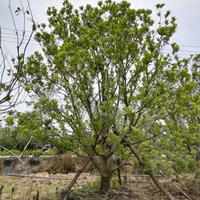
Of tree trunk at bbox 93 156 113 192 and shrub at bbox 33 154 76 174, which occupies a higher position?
shrub at bbox 33 154 76 174

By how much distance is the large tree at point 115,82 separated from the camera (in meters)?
4.82

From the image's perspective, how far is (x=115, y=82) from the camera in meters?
5.03

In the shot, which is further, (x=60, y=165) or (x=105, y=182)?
(x=60, y=165)

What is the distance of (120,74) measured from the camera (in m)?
5.27

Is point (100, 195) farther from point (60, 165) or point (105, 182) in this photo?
point (60, 165)

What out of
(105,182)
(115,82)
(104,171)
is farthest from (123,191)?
(115,82)

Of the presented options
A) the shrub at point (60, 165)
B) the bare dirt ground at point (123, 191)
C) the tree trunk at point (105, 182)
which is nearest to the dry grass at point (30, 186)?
the bare dirt ground at point (123, 191)

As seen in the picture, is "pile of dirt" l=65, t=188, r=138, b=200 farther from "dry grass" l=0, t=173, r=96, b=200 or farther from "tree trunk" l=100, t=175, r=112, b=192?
"dry grass" l=0, t=173, r=96, b=200

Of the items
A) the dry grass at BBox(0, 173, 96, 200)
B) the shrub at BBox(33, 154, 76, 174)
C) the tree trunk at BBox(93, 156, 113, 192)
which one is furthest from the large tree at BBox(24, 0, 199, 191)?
the shrub at BBox(33, 154, 76, 174)

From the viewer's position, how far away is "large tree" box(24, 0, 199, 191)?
4820 millimetres

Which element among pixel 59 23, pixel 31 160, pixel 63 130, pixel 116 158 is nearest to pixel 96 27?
pixel 59 23

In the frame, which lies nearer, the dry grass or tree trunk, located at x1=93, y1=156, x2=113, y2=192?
tree trunk, located at x1=93, y1=156, x2=113, y2=192

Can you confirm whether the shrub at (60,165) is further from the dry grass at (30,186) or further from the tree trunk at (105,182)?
the tree trunk at (105,182)

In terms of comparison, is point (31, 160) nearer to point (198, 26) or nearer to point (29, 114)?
point (29, 114)
